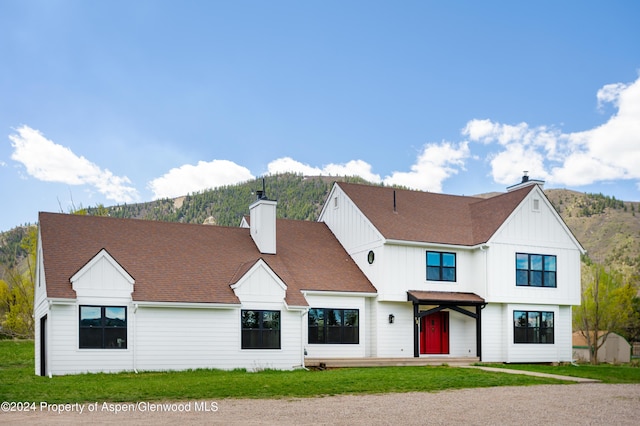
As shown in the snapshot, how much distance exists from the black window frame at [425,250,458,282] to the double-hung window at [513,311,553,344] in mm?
3328

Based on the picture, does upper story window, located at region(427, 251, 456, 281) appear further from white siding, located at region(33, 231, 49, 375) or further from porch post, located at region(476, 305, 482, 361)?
white siding, located at region(33, 231, 49, 375)

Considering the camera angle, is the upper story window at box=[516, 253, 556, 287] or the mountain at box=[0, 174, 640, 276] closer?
the upper story window at box=[516, 253, 556, 287]

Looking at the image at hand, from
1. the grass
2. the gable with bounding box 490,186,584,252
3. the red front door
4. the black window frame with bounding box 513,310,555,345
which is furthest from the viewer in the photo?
the black window frame with bounding box 513,310,555,345

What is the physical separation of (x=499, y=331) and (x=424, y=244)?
525cm

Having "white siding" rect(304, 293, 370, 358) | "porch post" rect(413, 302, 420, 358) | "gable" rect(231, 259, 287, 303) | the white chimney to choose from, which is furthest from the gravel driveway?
the white chimney

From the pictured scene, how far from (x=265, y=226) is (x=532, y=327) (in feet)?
42.4

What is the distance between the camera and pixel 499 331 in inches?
1228

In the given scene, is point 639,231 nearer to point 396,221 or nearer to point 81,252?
point 396,221

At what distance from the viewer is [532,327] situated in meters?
31.9

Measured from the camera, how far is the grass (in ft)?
54.0

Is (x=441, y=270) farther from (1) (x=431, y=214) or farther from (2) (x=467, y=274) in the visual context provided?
(1) (x=431, y=214)

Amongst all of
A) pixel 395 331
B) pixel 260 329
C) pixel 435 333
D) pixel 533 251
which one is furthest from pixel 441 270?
pixel 260 329

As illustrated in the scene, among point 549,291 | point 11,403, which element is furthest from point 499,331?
point 11,403

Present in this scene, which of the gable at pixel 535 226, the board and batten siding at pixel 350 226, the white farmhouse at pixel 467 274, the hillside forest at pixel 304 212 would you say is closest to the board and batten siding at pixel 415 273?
the white farmhouse at pixel 467 274
